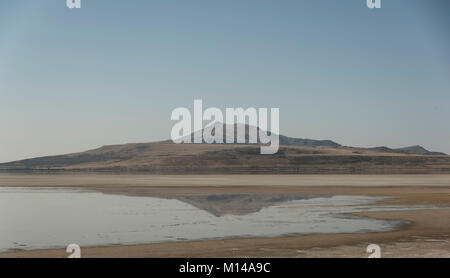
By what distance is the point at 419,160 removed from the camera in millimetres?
175000

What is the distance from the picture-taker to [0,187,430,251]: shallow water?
21.0 m

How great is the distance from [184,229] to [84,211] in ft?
33.5

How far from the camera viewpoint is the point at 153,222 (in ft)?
84.3

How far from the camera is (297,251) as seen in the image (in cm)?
1750

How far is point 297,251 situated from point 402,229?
7.80m

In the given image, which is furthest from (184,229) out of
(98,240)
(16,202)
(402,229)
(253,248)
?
(16,202)

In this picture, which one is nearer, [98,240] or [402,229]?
[98,240]

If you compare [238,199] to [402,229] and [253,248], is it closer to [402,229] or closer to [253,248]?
[402,229]

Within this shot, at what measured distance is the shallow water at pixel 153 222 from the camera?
21.0 metres

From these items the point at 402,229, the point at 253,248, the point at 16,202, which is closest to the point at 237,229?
the point at 253,248
